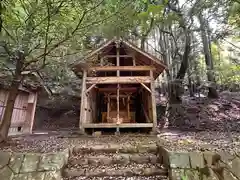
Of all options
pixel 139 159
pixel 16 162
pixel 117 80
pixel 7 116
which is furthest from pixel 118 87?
pixel 16 162

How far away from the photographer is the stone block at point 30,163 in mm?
3649

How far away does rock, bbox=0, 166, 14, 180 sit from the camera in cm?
354

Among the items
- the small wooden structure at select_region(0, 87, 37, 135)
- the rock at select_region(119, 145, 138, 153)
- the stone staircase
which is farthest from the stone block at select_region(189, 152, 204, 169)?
the small wooden structure at select_region(0, 87, 37, 135)

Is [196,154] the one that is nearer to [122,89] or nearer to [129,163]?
[129,163]

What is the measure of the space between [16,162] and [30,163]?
1.08 ft

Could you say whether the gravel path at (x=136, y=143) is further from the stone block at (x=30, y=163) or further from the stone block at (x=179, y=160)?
the stone block at (x=30, y=163)

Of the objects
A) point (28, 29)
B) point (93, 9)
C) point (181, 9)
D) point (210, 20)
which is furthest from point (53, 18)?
point (210, 20)

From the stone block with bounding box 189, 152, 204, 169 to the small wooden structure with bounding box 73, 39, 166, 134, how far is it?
3736 millimetres

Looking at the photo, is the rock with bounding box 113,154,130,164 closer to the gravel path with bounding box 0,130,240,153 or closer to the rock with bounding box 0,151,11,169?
the gravel path with bounding box 0,130,240,153

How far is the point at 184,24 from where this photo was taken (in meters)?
11.3

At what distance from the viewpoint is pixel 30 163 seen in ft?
12.2

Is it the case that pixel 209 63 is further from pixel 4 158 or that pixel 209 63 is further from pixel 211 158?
pixel 4 158

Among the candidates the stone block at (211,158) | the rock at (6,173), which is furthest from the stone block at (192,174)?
the rock at (6,173)

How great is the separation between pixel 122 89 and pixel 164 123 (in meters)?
3.86
